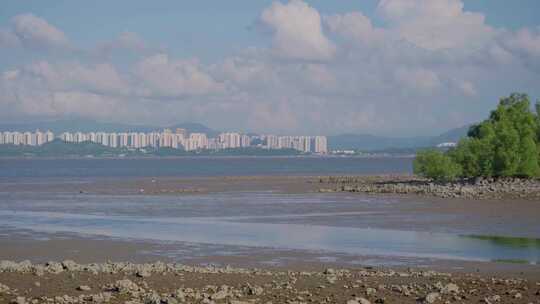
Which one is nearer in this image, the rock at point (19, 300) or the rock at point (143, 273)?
the rock at point (19, 300)

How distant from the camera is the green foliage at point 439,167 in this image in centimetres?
8406

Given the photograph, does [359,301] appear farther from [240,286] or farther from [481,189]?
[481,189]

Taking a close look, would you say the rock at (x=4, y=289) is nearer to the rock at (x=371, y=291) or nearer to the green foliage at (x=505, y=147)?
the rock at (x=371, y=291)

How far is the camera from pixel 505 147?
76875 millimetres

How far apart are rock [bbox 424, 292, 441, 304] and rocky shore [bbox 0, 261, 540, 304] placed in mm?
20

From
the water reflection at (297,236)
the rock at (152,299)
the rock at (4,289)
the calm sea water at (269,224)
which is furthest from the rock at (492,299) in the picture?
the rock at (4,289)

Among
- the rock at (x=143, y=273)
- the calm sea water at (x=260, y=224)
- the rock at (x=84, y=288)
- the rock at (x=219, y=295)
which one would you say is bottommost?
the calm sea water at (x=260, y=224)

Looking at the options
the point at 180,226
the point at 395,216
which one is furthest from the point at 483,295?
the point at 395,216

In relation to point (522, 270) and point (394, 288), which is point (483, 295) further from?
point (522, 270)

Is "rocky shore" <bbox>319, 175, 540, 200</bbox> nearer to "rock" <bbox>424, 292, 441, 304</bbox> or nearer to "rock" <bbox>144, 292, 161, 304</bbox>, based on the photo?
"rock" <bbox>424, 292, 441, 304</bbox>

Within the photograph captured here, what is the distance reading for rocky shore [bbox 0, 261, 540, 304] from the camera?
16797 millimetres

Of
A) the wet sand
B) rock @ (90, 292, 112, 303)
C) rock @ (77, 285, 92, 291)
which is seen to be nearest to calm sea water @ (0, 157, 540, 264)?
the wet sand

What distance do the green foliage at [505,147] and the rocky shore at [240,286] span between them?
192 ft

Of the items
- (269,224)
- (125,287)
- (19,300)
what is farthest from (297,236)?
(19,300)
